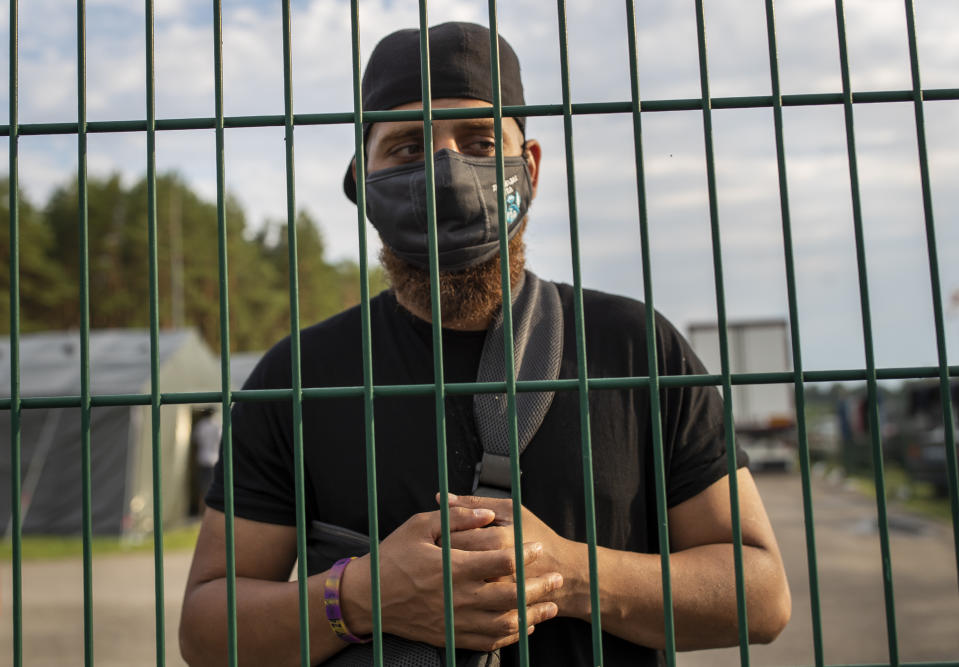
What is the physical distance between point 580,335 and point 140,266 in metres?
53.3

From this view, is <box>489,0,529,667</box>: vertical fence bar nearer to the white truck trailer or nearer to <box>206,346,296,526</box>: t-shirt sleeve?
<box>206,346,296,526</box>: t-shirt sleeve

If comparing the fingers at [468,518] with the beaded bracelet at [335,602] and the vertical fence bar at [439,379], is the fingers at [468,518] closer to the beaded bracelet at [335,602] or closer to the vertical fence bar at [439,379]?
the vertical fence bar at [439,379]

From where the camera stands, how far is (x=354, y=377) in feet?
6.68

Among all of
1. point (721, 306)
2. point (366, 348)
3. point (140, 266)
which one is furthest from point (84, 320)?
point (140, 266)

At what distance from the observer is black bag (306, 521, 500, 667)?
5.35 ft

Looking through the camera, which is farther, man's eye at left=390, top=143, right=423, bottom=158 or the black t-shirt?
man's eye at left=390, top=143, right=423, bottom=158

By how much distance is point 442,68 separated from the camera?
6.59 ft

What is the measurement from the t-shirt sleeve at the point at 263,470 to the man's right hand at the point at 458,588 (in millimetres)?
404

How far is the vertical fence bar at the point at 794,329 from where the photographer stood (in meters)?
1.27

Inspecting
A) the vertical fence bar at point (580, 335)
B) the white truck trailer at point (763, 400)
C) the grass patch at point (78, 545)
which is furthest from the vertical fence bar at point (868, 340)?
the white truck trailer at point (763, 400)

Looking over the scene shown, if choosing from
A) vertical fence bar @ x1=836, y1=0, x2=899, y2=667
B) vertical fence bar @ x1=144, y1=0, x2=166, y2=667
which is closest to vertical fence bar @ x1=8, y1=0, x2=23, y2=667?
vertical fence bar @ x1=144, y1=0, x2=166, y2=667

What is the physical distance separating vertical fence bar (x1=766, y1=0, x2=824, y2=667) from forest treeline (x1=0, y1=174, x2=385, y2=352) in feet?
148

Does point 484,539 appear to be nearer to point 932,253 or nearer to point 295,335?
point 295,335

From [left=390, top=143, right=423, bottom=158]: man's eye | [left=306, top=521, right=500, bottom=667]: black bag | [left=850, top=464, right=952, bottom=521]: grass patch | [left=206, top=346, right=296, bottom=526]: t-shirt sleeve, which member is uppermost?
[left=390, top=143, right=423, bottom=158]: man's eye
